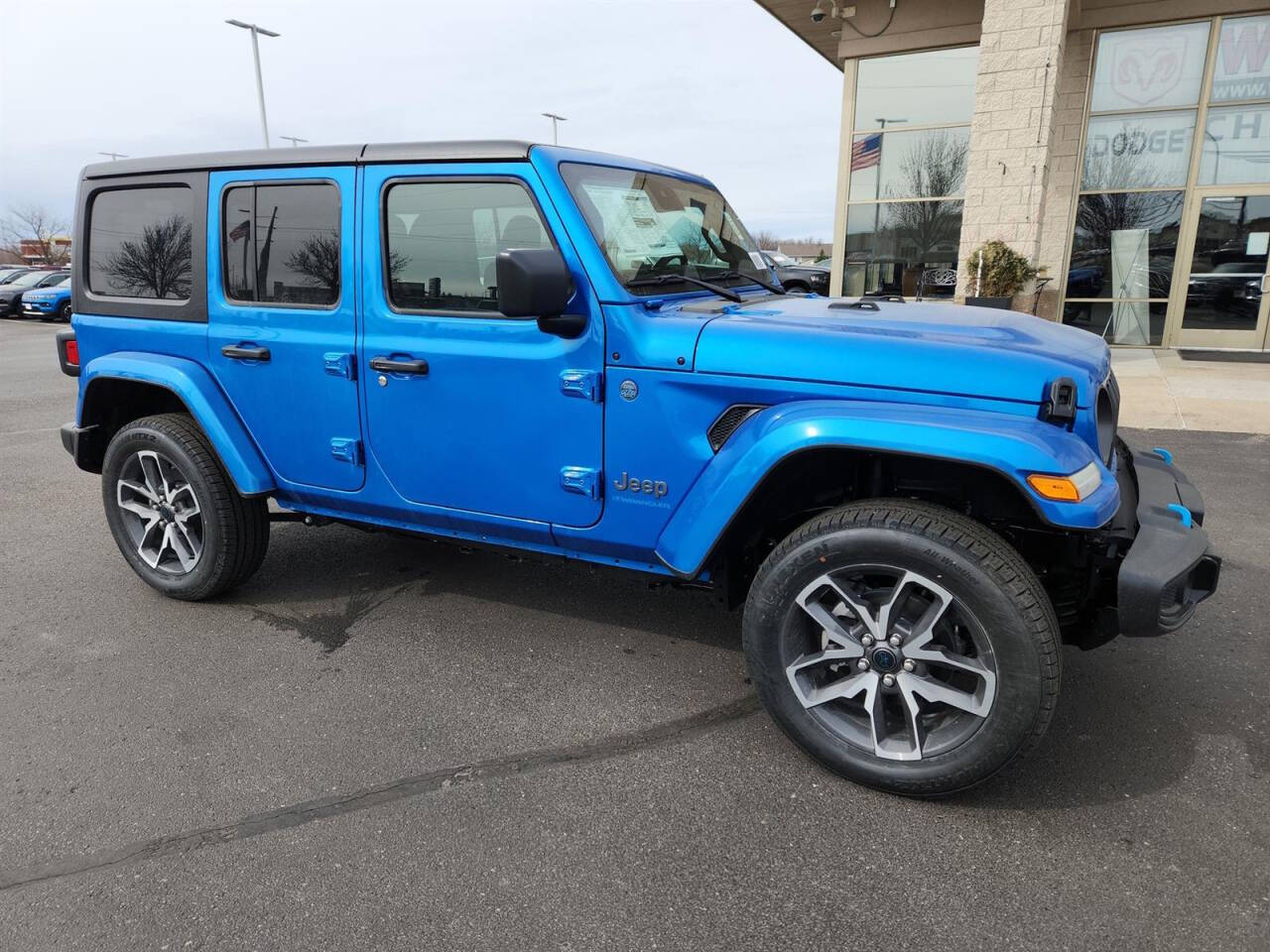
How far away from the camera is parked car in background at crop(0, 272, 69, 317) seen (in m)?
24.4

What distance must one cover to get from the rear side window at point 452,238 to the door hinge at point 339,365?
30 centimetres

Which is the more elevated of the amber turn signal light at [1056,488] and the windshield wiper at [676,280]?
the windshield wiper at [676,280]

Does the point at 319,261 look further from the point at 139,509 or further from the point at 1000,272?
the point at 1000,272

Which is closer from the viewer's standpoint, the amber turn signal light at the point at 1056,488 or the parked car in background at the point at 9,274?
the amber turn signal light at the point at 1056,488

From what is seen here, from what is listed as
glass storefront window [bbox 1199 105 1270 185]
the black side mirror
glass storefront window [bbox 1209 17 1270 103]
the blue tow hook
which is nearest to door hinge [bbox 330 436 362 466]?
the black side mirror

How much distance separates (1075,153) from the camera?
13.4 meters

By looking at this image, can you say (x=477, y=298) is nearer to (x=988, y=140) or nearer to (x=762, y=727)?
(x=762, y=727)

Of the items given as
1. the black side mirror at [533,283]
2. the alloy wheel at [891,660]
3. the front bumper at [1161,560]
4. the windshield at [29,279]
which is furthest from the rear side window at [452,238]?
the windshield at [29,279]

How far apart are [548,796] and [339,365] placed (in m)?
1.82

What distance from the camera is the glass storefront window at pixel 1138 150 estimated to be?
12.9 m

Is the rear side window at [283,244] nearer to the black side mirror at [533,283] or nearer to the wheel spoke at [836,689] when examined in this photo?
the black side mirror at [533,283]

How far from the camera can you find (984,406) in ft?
7.92

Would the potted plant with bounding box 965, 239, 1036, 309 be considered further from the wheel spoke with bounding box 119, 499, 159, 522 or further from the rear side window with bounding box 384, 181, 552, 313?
the wheel spoke with bounding box 119, 499, 159, 522

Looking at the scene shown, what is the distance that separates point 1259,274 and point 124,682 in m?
15.1
